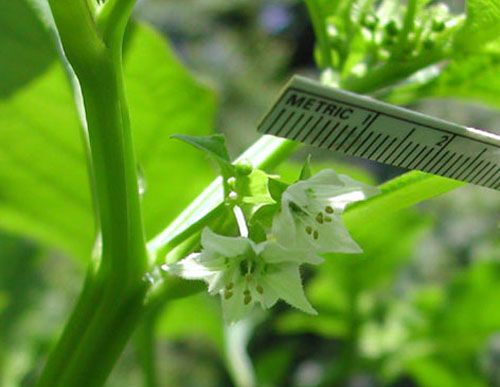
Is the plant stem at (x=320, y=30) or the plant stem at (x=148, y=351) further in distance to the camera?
the plant stem at (x=148, y=351)

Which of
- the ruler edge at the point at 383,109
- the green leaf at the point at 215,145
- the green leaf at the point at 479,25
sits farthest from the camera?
the green leaf at the point at 479,25

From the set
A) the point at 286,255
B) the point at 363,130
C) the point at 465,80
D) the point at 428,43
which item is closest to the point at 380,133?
the point at 363,130

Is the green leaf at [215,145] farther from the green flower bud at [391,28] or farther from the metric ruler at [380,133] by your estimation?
the green flower bud at [391,28]

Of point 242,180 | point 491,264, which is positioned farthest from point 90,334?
point 491,264

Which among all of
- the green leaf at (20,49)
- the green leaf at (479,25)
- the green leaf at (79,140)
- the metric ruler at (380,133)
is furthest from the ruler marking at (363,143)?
the green leaf at (79,140)

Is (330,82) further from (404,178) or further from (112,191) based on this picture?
(112,191)

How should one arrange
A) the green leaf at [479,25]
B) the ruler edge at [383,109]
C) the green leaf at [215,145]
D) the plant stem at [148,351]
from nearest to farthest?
the ruler edge at [383,109] → the green leaf at [215,145] → the green leaf at [479,25] → the plant stem at [148,351]

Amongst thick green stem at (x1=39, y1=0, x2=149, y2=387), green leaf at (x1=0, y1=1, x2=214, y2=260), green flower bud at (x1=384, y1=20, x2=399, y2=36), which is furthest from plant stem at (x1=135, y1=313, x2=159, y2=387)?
green flower bud at (x1=384, y1=20, x2=399, y2=36)

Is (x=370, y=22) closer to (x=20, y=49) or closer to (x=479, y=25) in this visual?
(x=479, y=25)
